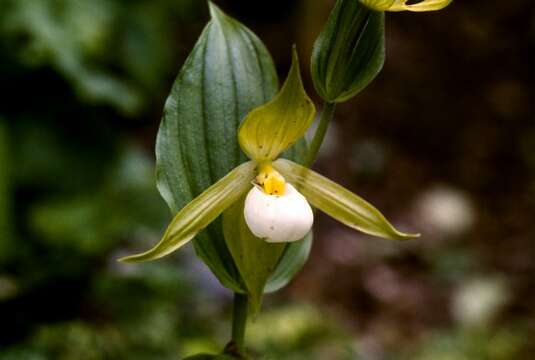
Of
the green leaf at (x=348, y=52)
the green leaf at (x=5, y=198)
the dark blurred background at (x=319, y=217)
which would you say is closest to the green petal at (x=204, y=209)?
the green leaf at (x=348, y=52)

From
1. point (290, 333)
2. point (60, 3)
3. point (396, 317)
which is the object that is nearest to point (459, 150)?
point (396, 317)

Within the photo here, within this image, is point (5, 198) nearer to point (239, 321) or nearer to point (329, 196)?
point (239, 321)

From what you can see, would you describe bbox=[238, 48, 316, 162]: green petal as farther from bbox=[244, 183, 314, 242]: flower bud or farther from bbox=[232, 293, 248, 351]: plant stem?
bbox=[232, 293, 248, 351]: plant stem

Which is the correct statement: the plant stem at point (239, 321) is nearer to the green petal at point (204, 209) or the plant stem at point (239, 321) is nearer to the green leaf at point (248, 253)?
the green leaf at point (248, 253)

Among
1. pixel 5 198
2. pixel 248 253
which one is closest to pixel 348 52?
pixel 248 253

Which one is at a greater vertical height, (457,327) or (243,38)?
(243,38)

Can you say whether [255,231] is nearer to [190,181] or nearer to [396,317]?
[190,181]
